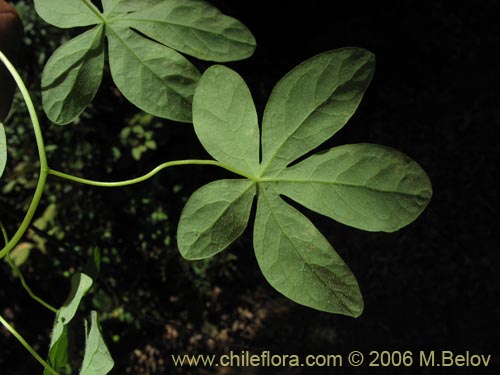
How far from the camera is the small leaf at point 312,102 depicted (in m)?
0.63

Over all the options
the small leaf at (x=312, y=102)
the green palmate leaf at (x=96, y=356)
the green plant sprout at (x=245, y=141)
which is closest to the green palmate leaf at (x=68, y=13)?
the green plant sprout at (x=245, y=141)

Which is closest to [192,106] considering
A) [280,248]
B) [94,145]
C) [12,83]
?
[280,248]

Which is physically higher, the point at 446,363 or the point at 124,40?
the point at 124,40

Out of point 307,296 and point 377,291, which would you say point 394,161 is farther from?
point 377,291

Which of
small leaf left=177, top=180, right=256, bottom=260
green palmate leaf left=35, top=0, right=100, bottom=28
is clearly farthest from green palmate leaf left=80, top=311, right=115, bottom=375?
green palmate leaf left=35, top=0, right=100, bottom=28

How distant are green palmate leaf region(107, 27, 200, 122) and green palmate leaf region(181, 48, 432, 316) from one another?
2.6 inches

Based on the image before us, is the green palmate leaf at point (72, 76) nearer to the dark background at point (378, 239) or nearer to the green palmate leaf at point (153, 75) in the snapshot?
the green palmate leaf at point (153, 75)

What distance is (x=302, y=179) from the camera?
687 mm

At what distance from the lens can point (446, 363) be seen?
2.39 meters

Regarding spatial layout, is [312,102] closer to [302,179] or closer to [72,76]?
[302,179]

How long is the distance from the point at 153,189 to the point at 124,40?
1.61m

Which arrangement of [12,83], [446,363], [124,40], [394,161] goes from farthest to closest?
[446,363] < [12,83] < [124,40] < [394,161]

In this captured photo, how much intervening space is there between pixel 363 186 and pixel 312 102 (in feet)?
0.39

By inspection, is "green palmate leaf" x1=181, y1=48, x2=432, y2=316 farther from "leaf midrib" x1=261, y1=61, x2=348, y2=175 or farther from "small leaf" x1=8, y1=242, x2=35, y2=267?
"small leaf" x1=8, y1=242, x2=35, y2=267
